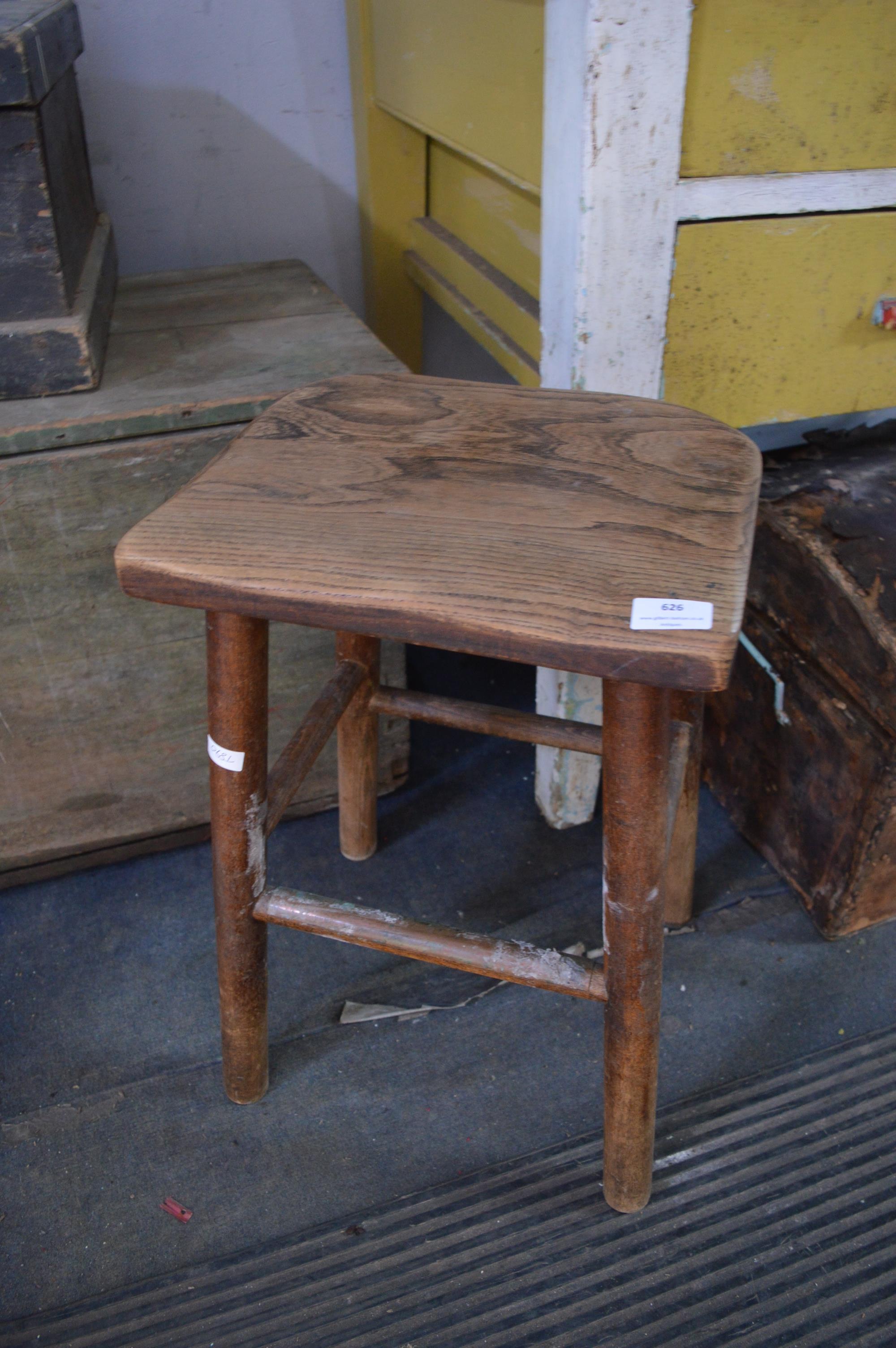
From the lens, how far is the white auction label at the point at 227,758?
2.51 feet

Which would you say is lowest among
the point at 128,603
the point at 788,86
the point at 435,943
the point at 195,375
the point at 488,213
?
the point at 435,943

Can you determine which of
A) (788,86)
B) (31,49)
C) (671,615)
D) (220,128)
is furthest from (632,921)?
(220,128)

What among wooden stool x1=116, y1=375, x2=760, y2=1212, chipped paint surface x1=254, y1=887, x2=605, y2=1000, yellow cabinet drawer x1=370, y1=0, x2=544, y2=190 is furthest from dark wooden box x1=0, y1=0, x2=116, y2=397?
chipped paint surface x1=254, y1=887, x2=605, y2=1000

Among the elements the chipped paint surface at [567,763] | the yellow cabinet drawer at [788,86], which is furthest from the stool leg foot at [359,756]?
the yellow cabinet drawer at [788,86]

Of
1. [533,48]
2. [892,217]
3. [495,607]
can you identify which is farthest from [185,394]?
[892,217]

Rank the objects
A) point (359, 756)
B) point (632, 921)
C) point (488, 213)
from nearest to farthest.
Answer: point (632, 921) < point (359, 756) < point (488, 213)

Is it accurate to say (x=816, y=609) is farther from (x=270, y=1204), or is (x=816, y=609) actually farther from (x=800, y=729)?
(x=270, y=1204)

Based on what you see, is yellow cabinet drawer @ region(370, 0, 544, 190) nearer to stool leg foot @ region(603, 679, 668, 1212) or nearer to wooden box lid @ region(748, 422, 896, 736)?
wooden box lid @ region(748, 422, 896, 736)

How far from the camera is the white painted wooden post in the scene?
0.83m

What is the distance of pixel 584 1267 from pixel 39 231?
104cm

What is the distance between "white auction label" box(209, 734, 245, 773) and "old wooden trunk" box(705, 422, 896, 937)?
59 cm

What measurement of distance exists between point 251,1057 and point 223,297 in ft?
3.04

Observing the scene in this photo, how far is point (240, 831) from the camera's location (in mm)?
792

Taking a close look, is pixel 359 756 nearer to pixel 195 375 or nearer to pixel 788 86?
pixel 195 375
